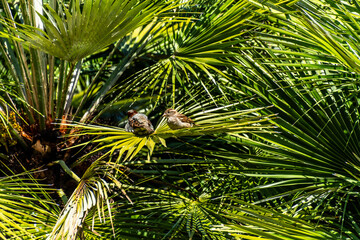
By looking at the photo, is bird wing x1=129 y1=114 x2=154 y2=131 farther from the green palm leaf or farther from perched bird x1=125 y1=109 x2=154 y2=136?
the green palm leaf

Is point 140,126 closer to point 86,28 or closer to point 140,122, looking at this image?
point 140,122

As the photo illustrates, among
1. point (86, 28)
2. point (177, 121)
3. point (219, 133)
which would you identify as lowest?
point (219, 133)

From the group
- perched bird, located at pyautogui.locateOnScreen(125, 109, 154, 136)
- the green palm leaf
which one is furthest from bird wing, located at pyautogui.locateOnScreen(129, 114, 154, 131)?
the green palm leaf

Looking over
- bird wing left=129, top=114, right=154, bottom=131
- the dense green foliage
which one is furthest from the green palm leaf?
bird wing left=129, top=114, right=154, bottom=131

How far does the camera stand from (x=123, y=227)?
7.66 ft

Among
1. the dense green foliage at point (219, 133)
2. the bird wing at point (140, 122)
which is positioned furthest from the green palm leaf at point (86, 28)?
the bird wing at point (140, 122)

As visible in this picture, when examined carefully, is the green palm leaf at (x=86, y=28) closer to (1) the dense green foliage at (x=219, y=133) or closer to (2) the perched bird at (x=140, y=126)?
(1) the dense green foliage at (x=219, y=133)

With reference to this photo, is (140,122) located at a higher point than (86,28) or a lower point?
lower

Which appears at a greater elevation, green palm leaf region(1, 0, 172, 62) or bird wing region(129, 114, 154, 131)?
green palm leaf region(1, 0, 172, 62)

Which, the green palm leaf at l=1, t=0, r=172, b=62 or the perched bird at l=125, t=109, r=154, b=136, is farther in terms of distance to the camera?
the perched bird at l=125, t=109, r=154, b=136

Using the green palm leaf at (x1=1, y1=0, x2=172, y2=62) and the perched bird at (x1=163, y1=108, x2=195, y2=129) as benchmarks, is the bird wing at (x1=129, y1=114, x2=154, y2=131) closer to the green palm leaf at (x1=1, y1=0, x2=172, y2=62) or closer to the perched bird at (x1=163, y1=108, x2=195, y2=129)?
the perched bird at (x1=163, y1=108, x2=195, y2=129)

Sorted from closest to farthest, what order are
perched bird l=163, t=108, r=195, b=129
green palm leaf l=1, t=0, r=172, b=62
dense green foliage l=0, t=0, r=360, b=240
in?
dense green foliage l=0, t=0, r=360, b=240
green palm leaf l=1, t=0, r=172, b=62
perched bird l=163, t=108, r=195, b=129

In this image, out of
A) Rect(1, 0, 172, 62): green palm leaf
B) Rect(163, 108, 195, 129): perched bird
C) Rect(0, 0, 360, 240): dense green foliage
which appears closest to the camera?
Rect(0, 0, 360, 240): dense green foliage

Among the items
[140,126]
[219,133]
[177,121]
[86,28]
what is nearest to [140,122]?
[140,126]
